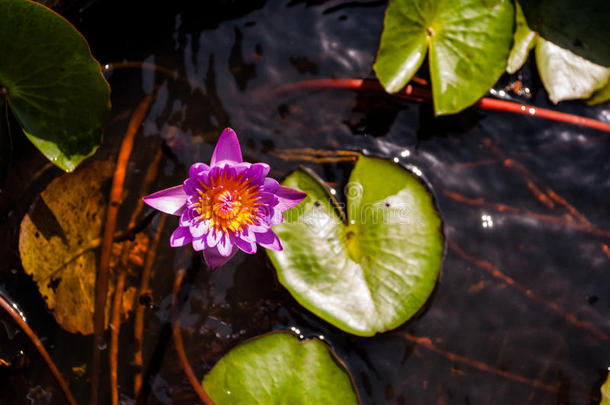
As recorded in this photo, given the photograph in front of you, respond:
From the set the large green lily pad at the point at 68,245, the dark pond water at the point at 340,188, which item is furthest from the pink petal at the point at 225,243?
the large green lily pad at the point at 68,245

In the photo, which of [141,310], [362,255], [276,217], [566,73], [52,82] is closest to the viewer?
[276,217]

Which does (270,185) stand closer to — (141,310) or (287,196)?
(287,196)

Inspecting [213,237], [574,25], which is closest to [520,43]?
[574,25]

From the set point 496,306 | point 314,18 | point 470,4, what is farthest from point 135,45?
point 496,306

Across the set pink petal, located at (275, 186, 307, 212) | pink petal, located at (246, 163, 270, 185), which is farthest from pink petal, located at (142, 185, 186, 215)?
pink petal, located at (275, 186, 307, 212)

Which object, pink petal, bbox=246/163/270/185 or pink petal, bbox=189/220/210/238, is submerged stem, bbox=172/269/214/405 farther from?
pink petal, bbox=246/163/270/185

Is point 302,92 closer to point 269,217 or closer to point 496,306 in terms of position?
point 269,217
